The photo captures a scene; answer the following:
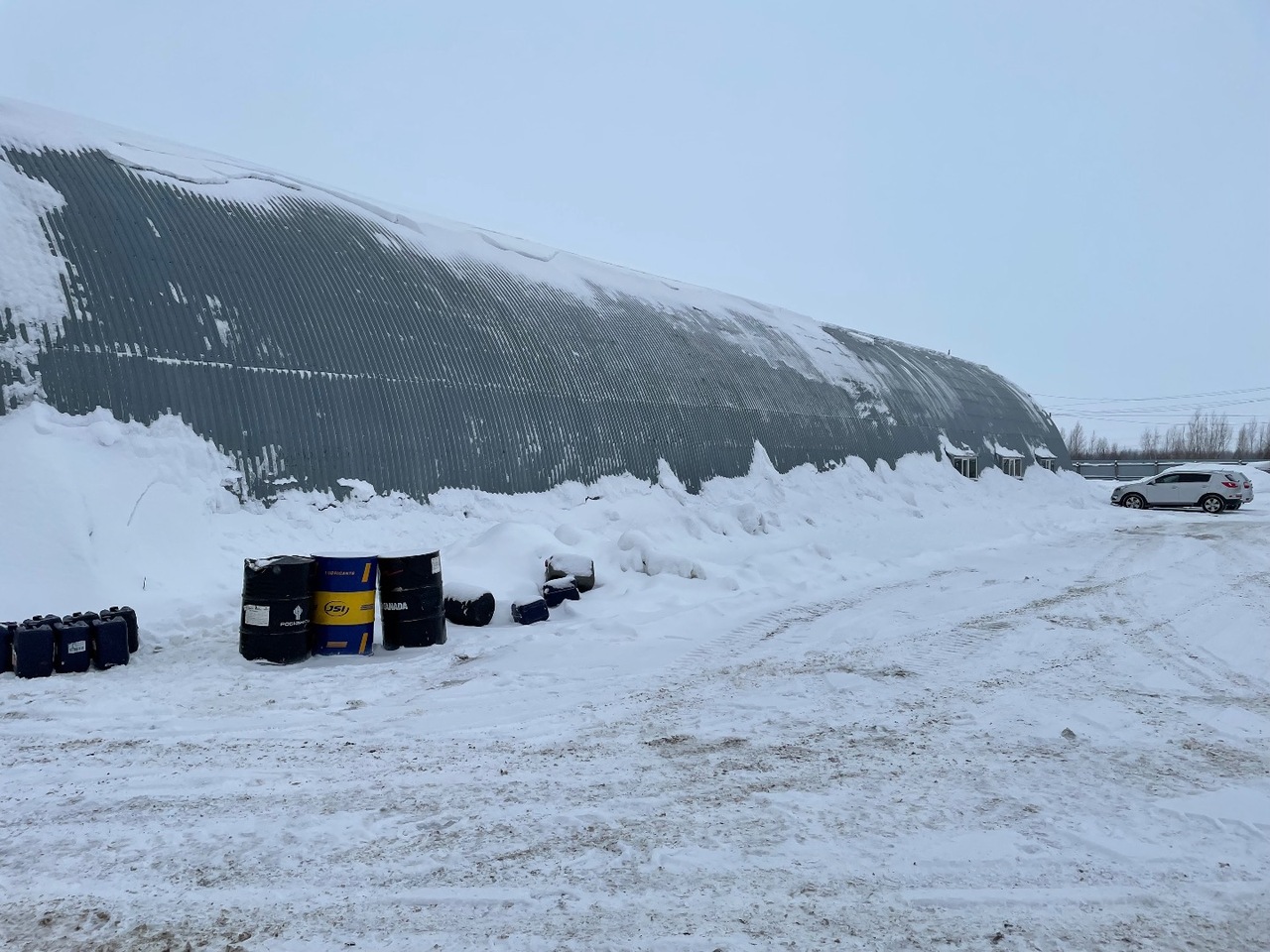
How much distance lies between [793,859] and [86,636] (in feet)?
23.4

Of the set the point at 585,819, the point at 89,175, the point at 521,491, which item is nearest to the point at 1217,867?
the point at 585,819

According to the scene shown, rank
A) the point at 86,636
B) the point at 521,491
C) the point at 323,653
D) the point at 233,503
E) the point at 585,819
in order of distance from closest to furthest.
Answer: the point at 585,819, the point at 86,636, the point at 323,653, the point at 233,503, the point at 521,491

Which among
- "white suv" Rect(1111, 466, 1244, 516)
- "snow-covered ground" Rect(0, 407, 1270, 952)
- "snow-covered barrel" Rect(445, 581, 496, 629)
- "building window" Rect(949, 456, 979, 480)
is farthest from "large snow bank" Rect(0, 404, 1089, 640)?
"white suv" Rect(1111, 466, 1244, 516)

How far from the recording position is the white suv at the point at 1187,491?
2945 centimetres

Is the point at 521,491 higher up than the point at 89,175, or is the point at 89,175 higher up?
the point at 89,175

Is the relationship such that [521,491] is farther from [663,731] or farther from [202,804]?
[202,804]

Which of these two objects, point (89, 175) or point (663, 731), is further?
point (89, 175)

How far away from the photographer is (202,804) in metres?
4.83

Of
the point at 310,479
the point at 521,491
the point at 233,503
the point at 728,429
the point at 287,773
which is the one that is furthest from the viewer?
the point at 728,429

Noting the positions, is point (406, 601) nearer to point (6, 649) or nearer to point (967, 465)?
point (6, 649)

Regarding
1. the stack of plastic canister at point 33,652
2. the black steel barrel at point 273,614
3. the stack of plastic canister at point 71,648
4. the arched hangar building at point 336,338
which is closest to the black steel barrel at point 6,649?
the stack of plastic canister at point 33,652

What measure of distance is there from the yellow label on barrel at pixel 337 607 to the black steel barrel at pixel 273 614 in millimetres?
320

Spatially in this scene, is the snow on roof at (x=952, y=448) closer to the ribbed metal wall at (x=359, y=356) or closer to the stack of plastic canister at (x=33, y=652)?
the ribbed metal wall at (x=359, y=356)

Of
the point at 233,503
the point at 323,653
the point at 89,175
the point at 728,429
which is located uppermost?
the point at 89,175
